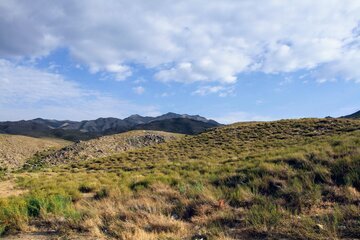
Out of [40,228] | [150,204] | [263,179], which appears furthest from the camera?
[263,179]

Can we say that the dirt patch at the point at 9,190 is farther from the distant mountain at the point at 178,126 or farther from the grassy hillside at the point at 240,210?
the distant mountain at the point at 178,126

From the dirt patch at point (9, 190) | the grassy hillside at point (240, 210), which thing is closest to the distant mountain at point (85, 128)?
the dirt patch at point (9, 190)

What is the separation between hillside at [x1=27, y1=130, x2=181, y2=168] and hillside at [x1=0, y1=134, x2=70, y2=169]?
192 centimetres

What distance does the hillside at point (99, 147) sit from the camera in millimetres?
50656

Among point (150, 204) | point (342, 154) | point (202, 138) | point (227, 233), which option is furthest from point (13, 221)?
point (202, 138)

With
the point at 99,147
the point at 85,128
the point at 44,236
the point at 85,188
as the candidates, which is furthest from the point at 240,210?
the point at 85,128

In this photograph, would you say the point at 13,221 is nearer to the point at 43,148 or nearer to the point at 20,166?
the point at 20,166

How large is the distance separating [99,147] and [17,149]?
1231cm

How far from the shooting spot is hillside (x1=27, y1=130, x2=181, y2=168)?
50.7 m

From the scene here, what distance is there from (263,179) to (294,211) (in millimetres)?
3660

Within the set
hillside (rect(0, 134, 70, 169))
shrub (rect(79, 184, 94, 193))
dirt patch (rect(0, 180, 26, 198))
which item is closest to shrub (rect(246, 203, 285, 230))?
shrub (rect(79, 184, 94, 193))

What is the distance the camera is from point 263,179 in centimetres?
1201

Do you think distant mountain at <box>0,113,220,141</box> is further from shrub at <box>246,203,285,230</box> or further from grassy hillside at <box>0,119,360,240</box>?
shrub at <box>246,203,285,230</box>

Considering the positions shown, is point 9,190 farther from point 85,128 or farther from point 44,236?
point 85,128
